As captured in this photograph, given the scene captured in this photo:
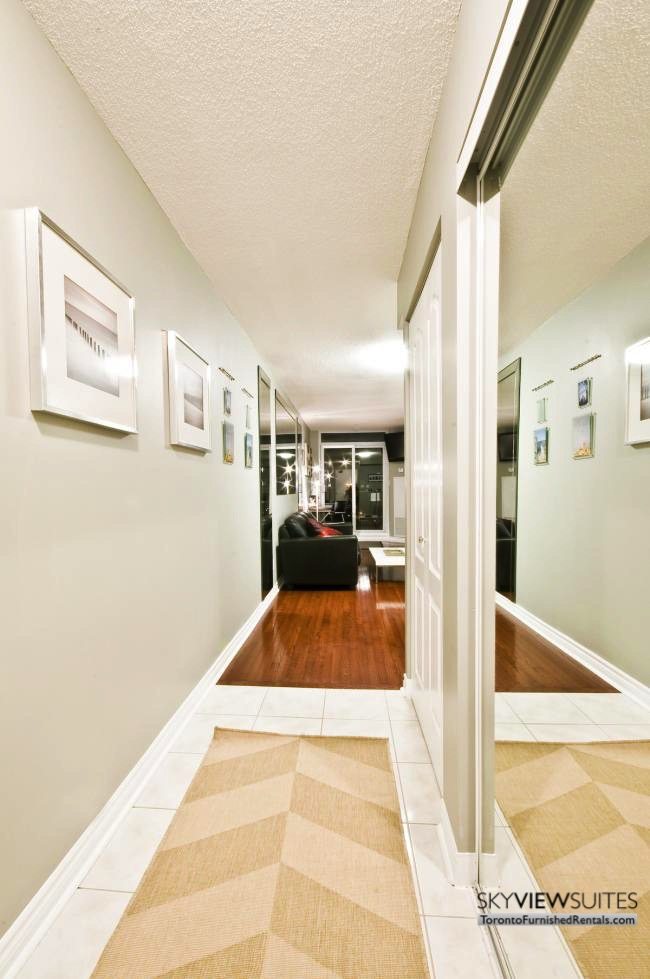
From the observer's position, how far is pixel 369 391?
5910 mm

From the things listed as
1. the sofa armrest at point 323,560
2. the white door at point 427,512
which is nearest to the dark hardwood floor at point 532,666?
the white door at point 427,512

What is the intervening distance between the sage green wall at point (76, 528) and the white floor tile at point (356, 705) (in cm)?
84

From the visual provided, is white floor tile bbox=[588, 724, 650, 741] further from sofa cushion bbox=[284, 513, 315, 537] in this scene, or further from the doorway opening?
sofa cushion bbox=[284, 513, 315, 537]

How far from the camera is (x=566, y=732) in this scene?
36.2 inches

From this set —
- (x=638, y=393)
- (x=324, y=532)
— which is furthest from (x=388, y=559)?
(x=638, y=393)

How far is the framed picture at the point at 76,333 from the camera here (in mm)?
1128

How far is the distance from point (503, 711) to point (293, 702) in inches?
61.4

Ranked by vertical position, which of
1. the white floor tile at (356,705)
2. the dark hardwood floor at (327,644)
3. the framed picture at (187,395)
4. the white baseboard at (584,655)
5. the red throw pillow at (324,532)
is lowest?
the dark hardwood floor at (327,644)

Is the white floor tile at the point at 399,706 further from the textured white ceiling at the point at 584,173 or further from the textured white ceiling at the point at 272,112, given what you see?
the textured white ceiling at the point at 272,112

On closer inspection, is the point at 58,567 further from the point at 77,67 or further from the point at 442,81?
the point at 442,81

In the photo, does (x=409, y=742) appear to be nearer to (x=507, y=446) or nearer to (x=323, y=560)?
(x=507, y=446)

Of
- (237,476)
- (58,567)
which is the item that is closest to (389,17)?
(58,567)

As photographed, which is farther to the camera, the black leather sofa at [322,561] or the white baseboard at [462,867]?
the black leather sofa at [322,561]

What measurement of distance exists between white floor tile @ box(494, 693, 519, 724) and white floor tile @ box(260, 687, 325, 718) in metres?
1.34
